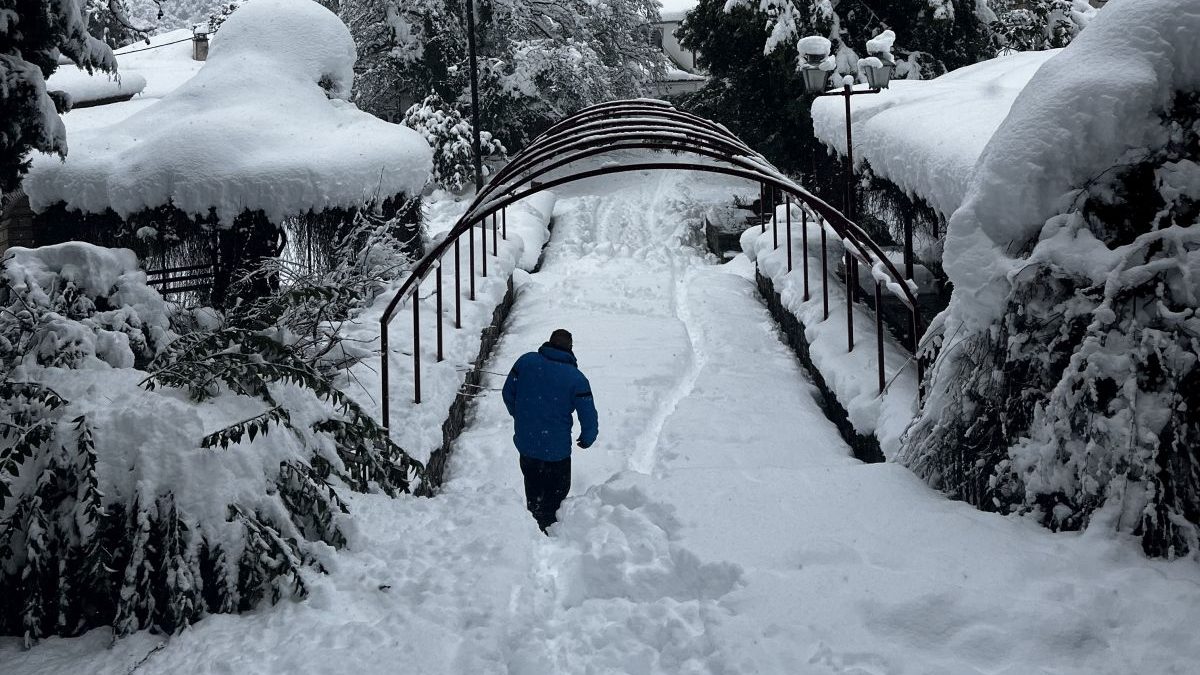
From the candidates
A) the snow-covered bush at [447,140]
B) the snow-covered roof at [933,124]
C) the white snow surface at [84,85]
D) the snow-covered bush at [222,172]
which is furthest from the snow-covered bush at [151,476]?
the snow-covered bush at [447,140]

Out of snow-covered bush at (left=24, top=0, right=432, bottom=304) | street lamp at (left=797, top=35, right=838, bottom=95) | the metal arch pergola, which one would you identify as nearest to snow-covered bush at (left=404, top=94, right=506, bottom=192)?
the metal arch pergola

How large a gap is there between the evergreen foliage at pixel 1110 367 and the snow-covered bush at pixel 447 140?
20.6m

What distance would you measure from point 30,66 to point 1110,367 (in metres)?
6.05

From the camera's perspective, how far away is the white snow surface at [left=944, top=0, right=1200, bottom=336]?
4672mm

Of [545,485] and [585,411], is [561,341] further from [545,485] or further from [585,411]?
[545,485]

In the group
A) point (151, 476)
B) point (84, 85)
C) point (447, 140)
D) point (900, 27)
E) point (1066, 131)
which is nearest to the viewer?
point (151, 476)

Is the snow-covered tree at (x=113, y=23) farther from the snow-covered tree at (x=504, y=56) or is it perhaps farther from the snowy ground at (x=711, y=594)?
the snow-covered tree at (x=504, y=56)

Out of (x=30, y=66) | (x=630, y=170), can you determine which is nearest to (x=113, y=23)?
(x=630, y=170)

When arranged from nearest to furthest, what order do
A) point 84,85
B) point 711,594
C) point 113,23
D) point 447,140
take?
point 711,594
point 84,85
point 447,140
point 113,23

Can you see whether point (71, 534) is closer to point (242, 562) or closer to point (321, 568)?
point (242, 562)

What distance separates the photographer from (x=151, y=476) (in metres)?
4.46

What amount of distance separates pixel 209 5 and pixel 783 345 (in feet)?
216

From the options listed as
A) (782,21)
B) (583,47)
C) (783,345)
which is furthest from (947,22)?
(783,345)

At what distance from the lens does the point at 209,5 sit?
6681 cm
